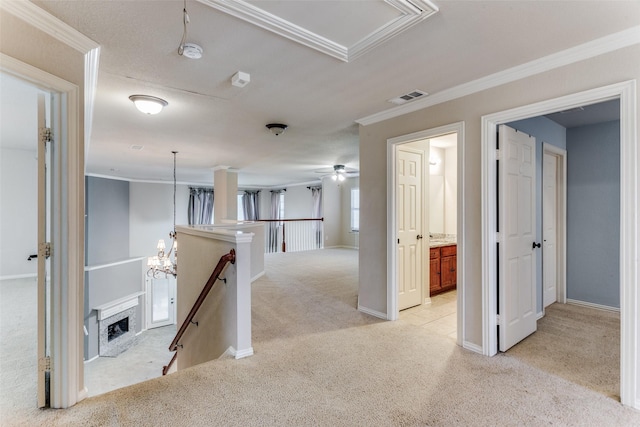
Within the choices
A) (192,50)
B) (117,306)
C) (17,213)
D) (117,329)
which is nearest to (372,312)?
(192,50)

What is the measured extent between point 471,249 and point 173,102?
3321mm

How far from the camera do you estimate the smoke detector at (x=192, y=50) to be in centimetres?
200

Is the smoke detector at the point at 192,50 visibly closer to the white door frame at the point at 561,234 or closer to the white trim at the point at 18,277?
the white door frame at the point at 561,234

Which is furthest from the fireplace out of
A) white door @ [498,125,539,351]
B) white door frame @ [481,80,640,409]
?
white door frame @ [481,80,640,409]

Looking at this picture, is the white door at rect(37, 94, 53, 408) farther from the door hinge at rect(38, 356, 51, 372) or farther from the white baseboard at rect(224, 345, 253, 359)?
the white baseboard at rect(224, 345, 253, 359)

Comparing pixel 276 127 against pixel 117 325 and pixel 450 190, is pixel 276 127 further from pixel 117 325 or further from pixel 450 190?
pixel 117 325

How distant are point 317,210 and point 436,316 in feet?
23.8

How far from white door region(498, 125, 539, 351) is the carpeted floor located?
474 mm

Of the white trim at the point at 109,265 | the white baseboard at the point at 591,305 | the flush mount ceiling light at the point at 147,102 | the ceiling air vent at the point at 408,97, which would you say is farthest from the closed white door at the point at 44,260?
the white trim at the point at 109,265

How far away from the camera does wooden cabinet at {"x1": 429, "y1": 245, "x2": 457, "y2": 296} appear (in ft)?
14.8

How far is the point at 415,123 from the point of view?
125 inches

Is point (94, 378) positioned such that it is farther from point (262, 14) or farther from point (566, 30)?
point (566, 30)

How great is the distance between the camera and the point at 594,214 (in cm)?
403

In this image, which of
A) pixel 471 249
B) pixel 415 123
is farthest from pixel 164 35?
pixel 471 249
